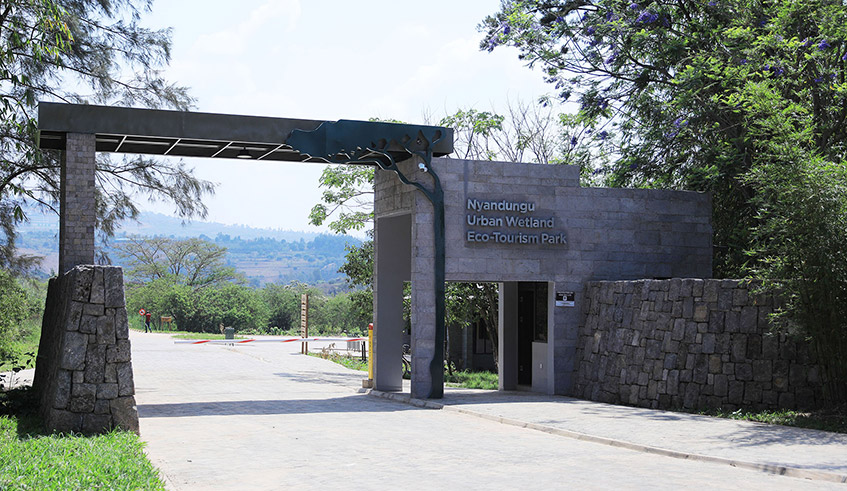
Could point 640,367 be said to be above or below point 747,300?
below

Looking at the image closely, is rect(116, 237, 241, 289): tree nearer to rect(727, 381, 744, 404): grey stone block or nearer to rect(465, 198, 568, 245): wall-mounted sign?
rect(465, 198, 568, 245): wall-mounted sign

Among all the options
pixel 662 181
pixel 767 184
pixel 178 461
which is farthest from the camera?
pixel 662 181

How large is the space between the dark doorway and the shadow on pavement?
4.28m

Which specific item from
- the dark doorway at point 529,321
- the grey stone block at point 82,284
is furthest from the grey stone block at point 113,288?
the dark doorway at point 529,321

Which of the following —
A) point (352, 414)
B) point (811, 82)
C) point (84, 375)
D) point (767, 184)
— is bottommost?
point (352, 414)

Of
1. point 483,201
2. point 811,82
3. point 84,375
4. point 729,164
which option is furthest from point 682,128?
point 84,375

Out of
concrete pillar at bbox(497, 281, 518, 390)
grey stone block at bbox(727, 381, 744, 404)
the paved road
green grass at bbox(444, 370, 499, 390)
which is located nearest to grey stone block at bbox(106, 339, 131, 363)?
the paved road

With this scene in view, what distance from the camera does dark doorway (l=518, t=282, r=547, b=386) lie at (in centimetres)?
1875

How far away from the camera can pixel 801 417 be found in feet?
40.4

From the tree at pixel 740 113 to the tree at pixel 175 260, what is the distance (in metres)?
61.4

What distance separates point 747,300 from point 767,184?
6.46 feet

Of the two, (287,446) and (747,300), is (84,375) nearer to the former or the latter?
(287,446)

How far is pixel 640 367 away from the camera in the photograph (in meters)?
14.9

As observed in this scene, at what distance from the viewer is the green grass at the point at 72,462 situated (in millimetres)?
7230
